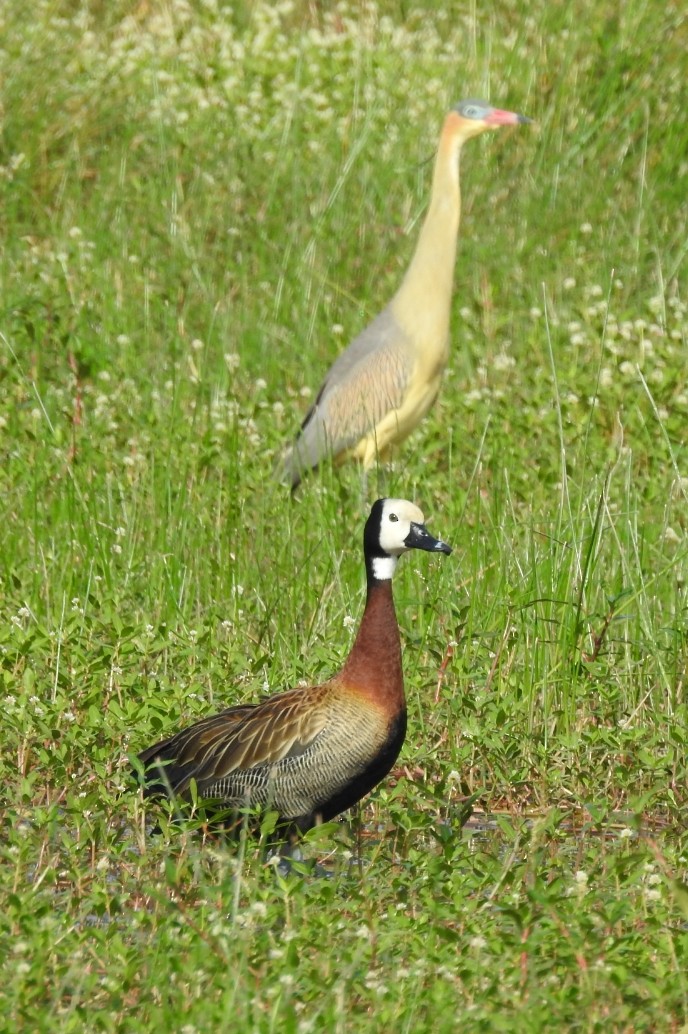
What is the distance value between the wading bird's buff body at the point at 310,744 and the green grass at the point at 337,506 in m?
0.14

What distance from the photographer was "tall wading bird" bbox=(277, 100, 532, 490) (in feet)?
24.9

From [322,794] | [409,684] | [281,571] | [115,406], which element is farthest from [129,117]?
[322,794]

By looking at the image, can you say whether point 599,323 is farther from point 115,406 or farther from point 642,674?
point 642,674

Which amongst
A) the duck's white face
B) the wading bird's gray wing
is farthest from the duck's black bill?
the wading bird's gray wing

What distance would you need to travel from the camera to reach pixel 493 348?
8.42 metres

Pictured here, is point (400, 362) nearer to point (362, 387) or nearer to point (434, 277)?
point (362, 387)

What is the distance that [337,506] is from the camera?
254 inches

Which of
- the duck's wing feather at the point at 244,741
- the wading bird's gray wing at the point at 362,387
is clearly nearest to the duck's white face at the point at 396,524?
the duck's wing feather at the point at 244,741

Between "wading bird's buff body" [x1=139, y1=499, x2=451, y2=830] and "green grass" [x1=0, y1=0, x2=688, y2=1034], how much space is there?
138 mm

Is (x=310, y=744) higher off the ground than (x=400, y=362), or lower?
higher

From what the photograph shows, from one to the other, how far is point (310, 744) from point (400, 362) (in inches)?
136

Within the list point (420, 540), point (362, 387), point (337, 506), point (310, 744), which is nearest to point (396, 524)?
point (420, 540)

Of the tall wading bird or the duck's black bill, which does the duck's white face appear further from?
the tall wading bird

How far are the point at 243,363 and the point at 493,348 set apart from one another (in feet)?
3.76
